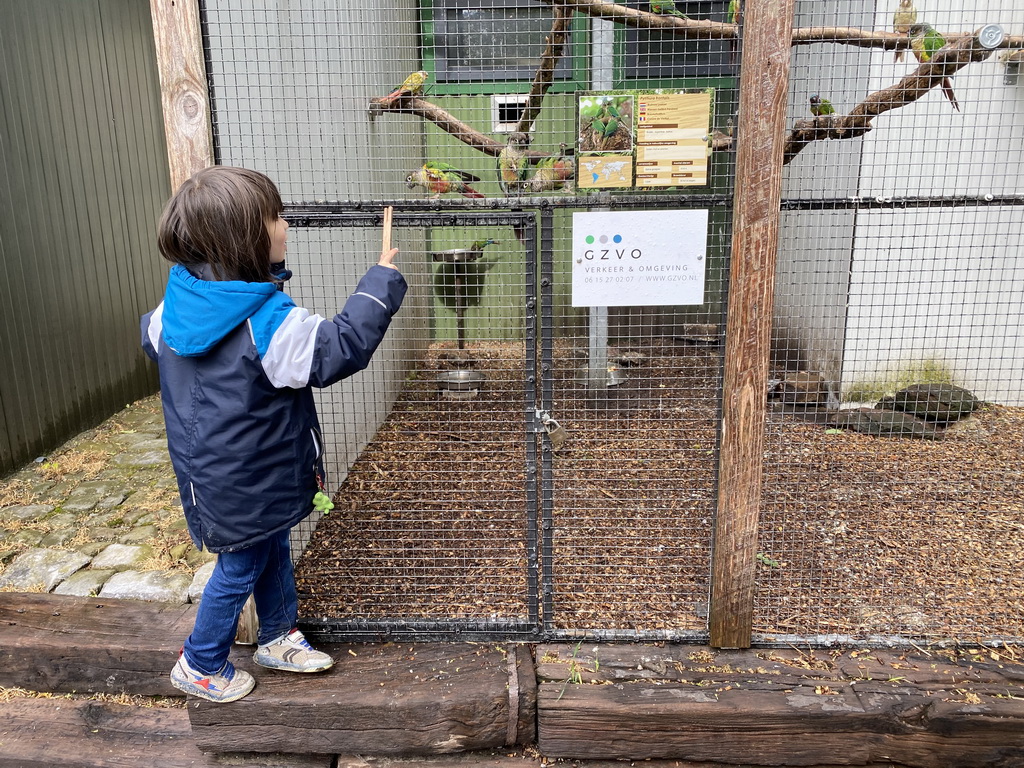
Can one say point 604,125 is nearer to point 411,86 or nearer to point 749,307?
point 749,307

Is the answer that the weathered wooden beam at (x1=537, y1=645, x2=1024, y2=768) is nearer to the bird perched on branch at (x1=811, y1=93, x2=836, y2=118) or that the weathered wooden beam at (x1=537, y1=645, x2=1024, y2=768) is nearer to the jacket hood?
the jacket hood

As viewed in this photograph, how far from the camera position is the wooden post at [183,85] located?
6.55ft

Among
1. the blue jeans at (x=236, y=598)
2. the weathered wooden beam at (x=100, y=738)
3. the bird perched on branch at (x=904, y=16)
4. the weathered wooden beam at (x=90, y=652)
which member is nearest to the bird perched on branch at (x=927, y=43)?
the bird perched on branch at (x=904, y=16)

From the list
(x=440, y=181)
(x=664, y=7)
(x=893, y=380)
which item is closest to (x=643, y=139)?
(x=440, y=181)

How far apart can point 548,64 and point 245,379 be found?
93.1 inches

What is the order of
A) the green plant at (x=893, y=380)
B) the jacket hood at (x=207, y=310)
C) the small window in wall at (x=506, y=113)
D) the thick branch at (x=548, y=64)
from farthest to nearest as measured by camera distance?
the green plant at (x=893, y=380) → the small window in wall at (x=506, y=113) → the thick branch at (x=548, y=64) → the jacket hood at (x=207, y=310)

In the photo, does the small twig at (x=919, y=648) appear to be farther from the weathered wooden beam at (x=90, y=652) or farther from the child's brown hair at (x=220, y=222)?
the weathered wooden beam at (x=90, y=652)

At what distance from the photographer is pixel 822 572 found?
2.75 meters

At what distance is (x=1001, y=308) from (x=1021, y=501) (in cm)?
162

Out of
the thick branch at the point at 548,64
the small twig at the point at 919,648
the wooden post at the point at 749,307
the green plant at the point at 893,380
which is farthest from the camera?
the green plant at the point at 893,380

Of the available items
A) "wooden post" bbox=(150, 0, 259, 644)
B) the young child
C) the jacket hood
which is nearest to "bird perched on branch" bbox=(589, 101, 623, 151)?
the young child

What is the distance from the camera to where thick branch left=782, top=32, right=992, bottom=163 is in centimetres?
270

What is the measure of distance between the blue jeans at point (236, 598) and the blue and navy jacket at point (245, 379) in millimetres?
123

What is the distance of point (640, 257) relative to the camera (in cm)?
207
